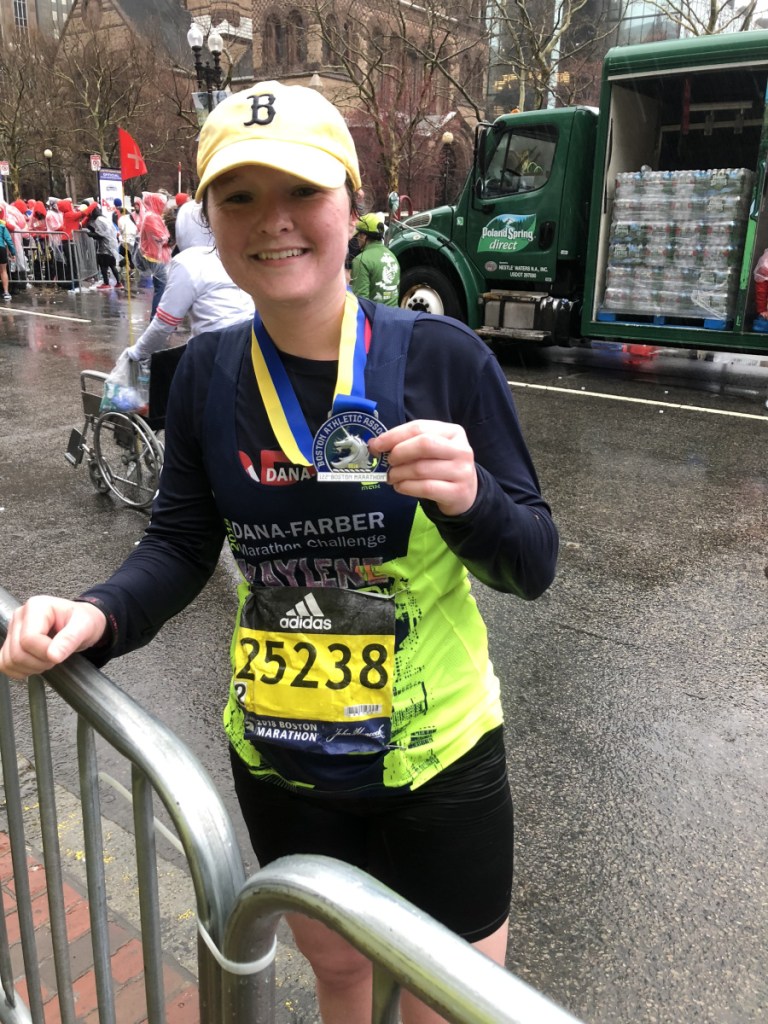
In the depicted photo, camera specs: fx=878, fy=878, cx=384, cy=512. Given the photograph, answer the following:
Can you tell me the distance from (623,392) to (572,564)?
5139 millimetres

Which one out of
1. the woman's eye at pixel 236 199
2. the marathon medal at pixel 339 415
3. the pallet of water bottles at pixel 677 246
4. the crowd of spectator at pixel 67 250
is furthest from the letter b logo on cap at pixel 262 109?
the crowd of spectator at pixel 67 250

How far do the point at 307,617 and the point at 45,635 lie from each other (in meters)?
0.40

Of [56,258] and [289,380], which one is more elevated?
[289,380]

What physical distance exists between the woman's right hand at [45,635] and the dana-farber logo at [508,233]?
33.9ft

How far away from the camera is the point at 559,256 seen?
10.7m

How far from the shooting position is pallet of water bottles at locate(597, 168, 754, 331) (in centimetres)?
945

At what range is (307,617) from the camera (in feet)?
4.73

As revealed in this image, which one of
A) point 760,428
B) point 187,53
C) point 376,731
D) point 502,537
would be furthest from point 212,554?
point 187,53

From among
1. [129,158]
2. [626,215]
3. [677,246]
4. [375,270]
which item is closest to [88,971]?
[375,270]

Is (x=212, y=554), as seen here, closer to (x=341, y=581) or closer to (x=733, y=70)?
(x=341, y=581)

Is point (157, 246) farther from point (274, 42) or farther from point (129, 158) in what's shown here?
point (274, 42)

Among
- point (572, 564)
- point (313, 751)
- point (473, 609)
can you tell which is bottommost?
point (572, 564)

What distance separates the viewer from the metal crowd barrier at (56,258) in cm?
2162

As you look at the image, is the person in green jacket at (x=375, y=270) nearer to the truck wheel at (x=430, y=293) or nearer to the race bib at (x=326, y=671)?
the truck wheel at (x=430, y=293)
